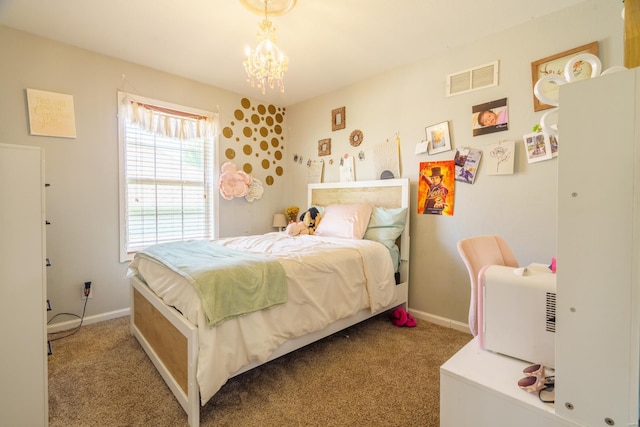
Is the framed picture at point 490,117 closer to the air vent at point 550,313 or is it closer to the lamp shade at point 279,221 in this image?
the air vent at point 550,313

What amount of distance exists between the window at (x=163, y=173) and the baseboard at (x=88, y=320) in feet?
1.70

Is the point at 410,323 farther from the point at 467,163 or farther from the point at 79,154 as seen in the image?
Result: the point at 79,154

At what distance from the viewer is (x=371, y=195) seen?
302cm

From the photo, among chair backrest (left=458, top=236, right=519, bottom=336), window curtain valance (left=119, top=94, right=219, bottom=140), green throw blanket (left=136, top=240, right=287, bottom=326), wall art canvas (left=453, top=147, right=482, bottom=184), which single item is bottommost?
green throw blanket (left=136, top=240, right=287, bottom=326)

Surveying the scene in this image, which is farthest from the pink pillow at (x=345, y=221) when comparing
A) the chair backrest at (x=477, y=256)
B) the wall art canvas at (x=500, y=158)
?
the chair backrest at (x=477, y=256)

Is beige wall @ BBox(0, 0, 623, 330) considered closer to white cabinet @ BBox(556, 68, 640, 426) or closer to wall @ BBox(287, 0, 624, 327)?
wall @ BBox(287, 0, 624, 327)

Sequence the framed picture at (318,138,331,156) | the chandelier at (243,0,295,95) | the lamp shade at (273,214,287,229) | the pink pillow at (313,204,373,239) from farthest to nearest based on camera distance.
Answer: the lamp shade at (273,214,287,229) < the framed picture at (318,138,331,156) < the pink pillow at (313,204,373,239) < the chandelier at (243,0,295,95)

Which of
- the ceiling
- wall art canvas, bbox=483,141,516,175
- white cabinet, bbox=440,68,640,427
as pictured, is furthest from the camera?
wall art canvas, bbox=483,141,516,175

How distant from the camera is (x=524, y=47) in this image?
2.15m

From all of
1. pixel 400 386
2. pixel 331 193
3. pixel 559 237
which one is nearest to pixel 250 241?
pixel 331 193

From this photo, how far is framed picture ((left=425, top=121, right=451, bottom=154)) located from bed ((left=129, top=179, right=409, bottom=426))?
0.41 meters

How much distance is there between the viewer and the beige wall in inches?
82.0

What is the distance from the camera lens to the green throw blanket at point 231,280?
140 cm

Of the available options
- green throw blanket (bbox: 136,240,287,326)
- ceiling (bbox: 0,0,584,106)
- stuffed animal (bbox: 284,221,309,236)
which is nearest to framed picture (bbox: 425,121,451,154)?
ceiling (bbox: 0,0,584,106)
